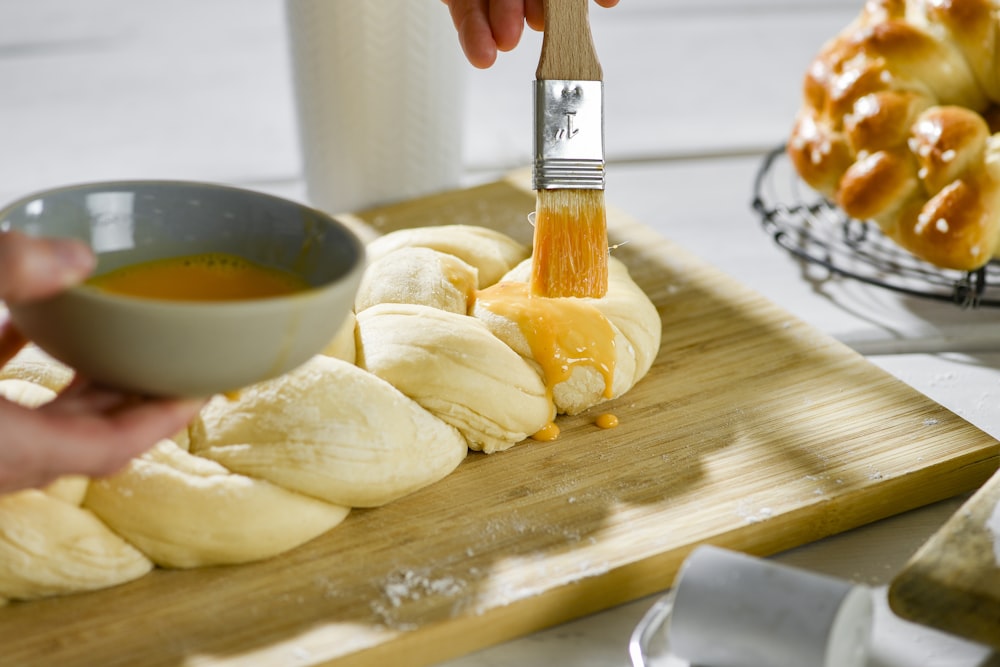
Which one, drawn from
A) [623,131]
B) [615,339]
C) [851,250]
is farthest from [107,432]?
[623,131]

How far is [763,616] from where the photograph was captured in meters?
0.93

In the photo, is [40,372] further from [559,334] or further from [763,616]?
[763,616]

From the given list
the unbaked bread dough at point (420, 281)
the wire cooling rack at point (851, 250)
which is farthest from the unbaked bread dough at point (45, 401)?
the wire cooling rack at point (851, 250)

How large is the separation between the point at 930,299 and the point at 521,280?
0.69 metres

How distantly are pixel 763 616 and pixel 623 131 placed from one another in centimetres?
167

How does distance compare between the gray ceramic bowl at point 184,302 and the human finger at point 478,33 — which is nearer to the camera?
the gray ceramic bowl at point 184,302

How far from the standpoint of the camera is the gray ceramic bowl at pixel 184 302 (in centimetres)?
83

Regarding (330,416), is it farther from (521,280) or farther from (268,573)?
(521,280)

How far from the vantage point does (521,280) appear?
4.80ft

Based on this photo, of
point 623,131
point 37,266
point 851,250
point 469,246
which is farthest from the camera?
point 623,131

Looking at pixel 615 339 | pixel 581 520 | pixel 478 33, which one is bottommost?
pixel 581 520

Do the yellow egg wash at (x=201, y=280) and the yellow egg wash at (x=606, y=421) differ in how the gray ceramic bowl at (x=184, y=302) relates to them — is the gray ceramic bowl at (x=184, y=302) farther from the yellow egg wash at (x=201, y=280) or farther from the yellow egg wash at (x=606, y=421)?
the yellow egg wash at (x=606, y=421)

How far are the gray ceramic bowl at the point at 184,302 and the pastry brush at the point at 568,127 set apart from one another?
0.38m

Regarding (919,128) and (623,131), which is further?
(623,131)
